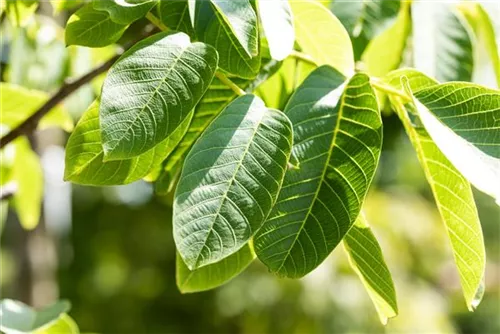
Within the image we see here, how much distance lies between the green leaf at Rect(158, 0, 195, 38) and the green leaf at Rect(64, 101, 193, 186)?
0.32 ft

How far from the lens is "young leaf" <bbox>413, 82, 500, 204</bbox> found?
2.19 feet

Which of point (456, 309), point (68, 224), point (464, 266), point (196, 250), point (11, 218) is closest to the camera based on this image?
point (196, 250)

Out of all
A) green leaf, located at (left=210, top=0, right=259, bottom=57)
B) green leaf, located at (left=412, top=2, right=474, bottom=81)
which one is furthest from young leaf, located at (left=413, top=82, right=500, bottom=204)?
green leaf, located at (left=412, top=2, right=474, bottom=81)

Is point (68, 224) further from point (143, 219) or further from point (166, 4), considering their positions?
point (166, 4)

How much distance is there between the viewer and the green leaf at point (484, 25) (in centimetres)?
102

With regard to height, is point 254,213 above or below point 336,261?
above

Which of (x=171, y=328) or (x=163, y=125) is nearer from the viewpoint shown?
(x=163, y=125)

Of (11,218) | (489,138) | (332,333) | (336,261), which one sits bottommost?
(332,333)

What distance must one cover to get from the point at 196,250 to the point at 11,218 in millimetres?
2773

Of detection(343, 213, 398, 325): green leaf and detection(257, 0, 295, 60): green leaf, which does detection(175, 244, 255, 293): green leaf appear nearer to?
detection(343, 213, 398, 325): green leaf

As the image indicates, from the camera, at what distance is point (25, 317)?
104cm

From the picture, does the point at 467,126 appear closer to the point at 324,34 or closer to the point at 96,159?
the point at 324,34

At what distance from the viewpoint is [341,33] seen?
828 mm

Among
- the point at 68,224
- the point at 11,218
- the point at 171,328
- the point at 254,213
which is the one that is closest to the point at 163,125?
the point at 254,213
